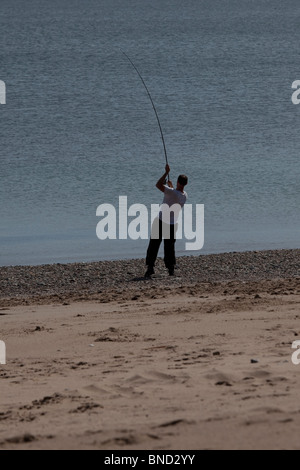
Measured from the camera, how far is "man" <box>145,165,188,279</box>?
13.4 metres

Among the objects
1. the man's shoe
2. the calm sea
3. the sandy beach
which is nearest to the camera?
the sandy beach

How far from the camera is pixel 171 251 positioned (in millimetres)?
13867

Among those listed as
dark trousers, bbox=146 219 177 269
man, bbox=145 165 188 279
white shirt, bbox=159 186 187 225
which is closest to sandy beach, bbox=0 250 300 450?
man, bbox=145 165 188 279

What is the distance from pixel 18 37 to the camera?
63406mm

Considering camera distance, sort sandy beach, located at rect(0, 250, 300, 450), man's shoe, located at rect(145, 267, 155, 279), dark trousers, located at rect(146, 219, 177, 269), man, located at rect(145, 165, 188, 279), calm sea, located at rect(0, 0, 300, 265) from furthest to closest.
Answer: calm sea, located at rect(0, 0, 300, 265)
man's shoe, located at rect(145, 267, 155, 279)
dark trousers, located at rect(146, 219, 177, 269)
man, located at rect(145, 165, 188, 279)
sandy beach, located at rect(0, 250, 300, 450)

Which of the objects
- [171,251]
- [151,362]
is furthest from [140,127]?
[151,362]

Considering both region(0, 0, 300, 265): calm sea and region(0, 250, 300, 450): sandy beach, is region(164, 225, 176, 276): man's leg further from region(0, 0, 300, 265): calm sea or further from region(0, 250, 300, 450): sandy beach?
region(0, 0, 300, 265): calm sea

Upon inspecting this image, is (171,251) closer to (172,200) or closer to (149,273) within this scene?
(149,273)

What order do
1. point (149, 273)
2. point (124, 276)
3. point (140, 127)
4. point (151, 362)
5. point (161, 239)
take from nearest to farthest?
point (151, 362), point (161, 239), point (149, 273), point (124, 276), point (140, 127)

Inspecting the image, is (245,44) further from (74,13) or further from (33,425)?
(33,425)

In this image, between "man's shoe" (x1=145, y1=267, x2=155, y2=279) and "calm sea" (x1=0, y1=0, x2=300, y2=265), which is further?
"calm sea" (x1=0, y1=0, x2=300, y2=265)

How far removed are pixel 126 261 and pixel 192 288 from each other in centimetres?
318

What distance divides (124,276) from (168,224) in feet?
4.04
